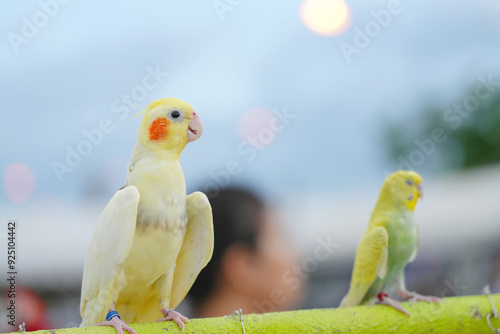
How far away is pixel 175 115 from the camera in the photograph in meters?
0.78

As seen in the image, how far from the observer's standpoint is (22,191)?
4.08 feet

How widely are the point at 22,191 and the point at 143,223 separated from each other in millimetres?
654

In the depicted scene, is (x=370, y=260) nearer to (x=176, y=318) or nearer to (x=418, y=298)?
(x=418, y=298)

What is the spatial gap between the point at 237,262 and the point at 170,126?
694 millimetres

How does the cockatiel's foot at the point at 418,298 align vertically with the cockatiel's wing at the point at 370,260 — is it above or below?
below

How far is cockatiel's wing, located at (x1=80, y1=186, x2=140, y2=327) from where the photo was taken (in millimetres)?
727

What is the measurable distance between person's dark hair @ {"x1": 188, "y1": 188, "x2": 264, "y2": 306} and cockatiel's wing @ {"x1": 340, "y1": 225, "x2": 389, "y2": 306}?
1.29 ft

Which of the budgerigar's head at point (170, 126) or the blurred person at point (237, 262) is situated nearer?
the budgerigar's head at point (170, 126)

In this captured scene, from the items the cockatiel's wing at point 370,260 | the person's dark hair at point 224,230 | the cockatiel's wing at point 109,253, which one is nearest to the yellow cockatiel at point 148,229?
the cockatiel's wing at point 109,253

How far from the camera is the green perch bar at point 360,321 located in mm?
774

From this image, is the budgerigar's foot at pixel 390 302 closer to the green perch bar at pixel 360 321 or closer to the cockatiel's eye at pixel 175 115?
the green perch bar at pixel 360 321

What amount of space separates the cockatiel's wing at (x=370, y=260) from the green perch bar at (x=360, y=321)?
8cm

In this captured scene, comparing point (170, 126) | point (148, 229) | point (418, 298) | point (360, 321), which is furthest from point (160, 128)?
point (418, 298)

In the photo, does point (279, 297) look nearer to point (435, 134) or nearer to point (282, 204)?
point (282, 204)
